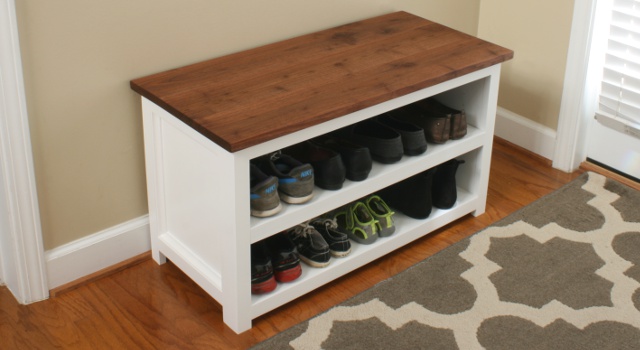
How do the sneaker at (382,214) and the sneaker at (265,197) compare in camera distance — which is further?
the sneaker at (382,214)

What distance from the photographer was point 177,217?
209 cm

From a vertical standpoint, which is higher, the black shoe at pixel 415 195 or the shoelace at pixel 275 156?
the shoelace at pixel 275 156

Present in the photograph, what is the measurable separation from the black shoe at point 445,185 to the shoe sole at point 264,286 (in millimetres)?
612

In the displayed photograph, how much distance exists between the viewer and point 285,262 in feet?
6.60

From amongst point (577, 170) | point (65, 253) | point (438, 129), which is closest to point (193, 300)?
point (65, 253)

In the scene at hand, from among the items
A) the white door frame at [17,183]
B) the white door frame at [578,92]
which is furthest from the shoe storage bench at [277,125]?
the white door frame at [578,92]

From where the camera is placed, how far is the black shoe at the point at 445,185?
2.34 metres

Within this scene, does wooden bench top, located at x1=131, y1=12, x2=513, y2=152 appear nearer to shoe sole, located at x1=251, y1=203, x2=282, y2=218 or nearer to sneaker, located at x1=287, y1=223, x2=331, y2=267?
shoe sole, located at x1=251, y1=203, x2=282, y2=218

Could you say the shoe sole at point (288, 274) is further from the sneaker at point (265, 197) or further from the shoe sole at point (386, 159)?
the shoe sole at point (386, 159)

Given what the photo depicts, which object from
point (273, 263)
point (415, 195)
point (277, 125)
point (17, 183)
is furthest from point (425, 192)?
point (17, 183)

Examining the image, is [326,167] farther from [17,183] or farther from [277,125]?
[17,183]

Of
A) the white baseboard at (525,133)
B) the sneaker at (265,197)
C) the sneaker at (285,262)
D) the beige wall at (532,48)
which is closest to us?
the sneaker at (265,197)

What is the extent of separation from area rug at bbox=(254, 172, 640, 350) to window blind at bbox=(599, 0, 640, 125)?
12.1 inches

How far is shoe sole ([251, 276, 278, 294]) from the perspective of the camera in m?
1.97
